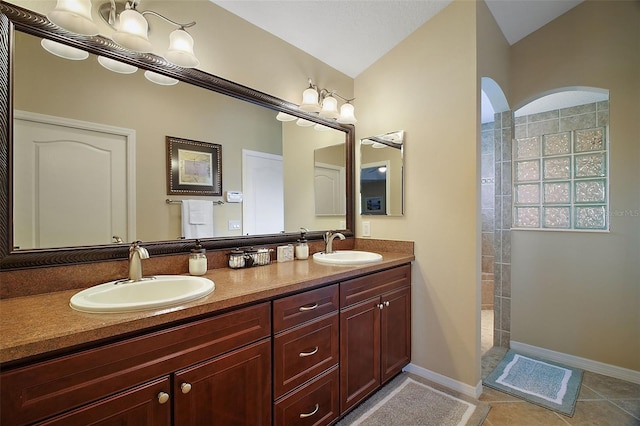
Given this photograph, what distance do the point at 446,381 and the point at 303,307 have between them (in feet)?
4.42

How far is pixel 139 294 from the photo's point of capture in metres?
1.25

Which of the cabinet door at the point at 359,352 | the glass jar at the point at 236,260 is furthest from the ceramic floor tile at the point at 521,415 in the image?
the glass jar at the point at 236,260

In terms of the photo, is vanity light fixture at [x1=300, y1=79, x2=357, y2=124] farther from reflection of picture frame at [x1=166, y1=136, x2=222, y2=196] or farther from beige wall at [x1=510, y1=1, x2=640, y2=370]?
beige wall at [x1=510, y1=1, x2=640, y2=370]

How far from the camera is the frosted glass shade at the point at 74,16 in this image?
1.08m

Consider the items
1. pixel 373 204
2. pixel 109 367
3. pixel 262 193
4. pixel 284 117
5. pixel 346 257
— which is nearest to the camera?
pixel 109 367

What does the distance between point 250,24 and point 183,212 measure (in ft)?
4.21

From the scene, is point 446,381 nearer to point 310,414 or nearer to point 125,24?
point 310,414

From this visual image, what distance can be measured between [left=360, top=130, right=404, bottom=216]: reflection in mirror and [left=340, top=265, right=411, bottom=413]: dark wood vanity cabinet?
53cm

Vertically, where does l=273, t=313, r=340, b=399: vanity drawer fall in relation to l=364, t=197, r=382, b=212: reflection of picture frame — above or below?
below

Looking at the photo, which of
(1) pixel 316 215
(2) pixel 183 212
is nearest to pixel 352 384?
(1) pixel 316 215

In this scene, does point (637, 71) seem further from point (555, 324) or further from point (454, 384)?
point (454, 384)

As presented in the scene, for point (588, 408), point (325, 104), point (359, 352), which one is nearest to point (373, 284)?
point (359, 352)

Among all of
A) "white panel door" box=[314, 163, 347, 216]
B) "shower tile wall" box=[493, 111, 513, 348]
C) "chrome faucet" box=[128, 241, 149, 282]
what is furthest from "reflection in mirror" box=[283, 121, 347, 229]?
"shower tile wall" box=[493, 111, 513, 348]

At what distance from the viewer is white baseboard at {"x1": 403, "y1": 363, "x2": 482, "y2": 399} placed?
6.18 feet
